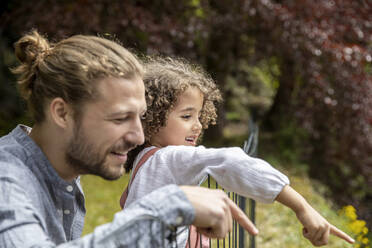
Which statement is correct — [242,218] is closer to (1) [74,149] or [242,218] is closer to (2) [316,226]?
(2) [316,226]

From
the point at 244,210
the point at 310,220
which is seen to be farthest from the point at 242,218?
the point at 244,210

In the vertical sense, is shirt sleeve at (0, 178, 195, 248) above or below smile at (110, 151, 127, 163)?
below

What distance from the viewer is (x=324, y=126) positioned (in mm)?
6578

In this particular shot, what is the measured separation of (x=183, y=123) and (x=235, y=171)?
0.61 m

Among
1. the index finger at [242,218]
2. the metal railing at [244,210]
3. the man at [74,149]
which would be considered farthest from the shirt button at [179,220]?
the metal railing at [244,210]

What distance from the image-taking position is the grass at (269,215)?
4.65 m

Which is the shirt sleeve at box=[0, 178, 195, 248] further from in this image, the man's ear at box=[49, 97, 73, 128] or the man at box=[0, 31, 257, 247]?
the man's ear at box=[49, 97, 73, 128]

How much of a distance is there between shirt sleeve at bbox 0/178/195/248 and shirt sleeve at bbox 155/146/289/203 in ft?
1.23

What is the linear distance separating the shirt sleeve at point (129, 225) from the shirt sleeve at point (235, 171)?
1.23ft

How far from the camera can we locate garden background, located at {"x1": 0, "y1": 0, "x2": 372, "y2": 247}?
16.5 ft

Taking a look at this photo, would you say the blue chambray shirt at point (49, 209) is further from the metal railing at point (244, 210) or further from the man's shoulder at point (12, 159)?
the metal railing at point (244, 210)

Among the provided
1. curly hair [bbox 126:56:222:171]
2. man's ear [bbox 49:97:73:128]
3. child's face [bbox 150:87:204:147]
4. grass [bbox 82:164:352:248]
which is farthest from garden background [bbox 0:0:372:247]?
man's ear [bbox 49:97:73:128]

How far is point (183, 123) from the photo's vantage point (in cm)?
195

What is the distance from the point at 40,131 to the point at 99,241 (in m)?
0.61
